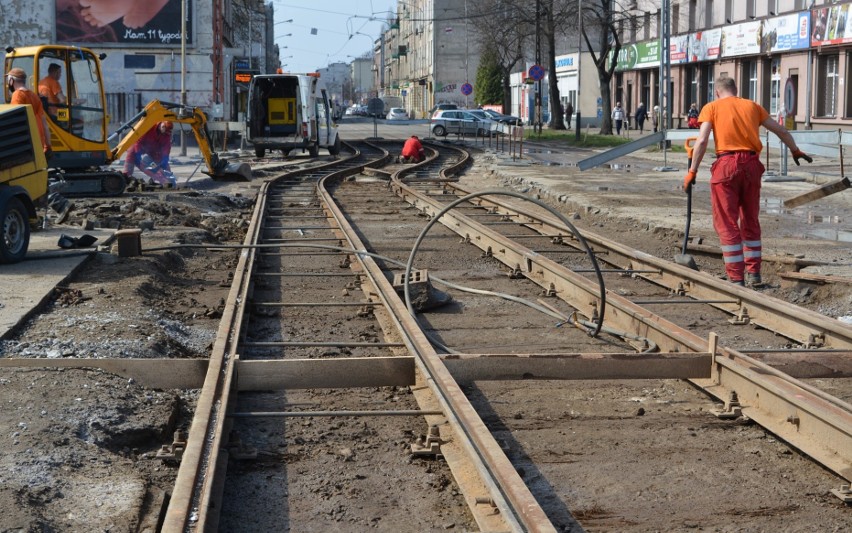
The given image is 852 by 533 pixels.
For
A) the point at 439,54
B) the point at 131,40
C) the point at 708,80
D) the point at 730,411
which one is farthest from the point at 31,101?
the point at 439,54

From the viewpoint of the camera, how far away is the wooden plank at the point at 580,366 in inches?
244

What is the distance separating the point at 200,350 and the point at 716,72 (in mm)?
47105

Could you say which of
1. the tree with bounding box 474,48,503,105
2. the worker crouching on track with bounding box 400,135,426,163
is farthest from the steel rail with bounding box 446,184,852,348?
the tree with bounding box 474,48,503,105

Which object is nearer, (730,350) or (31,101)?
(730,350)

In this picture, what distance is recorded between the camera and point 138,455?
5.28 metres

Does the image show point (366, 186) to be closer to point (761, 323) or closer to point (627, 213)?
point (627, 213)

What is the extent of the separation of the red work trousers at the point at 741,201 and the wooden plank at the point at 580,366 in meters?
3.73

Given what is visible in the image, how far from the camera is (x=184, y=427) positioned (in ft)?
19.0

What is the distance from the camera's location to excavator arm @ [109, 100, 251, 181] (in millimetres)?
20234

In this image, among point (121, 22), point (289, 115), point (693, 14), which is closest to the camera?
point (289, 115)

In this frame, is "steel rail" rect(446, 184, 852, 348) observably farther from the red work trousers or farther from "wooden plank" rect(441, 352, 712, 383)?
"wooden plank" rect(441, 352, 712, 383)

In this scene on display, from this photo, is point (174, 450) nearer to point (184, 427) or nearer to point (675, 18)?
point (184, 427)

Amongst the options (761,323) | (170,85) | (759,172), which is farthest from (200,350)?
(170,85)

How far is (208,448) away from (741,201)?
6.40 m
